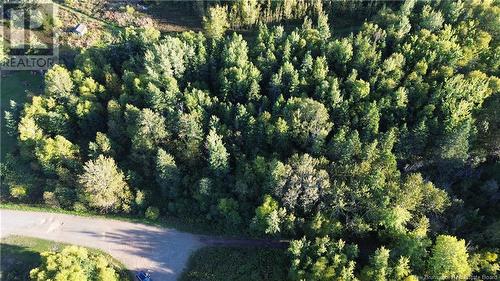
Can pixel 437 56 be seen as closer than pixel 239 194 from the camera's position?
No

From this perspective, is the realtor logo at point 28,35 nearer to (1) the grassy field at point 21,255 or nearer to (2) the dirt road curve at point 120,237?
(2) the dirt road curve at point 120,237

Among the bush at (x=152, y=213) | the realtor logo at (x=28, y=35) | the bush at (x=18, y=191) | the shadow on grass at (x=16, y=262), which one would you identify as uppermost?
the realtor logo at (x=28, y=35)

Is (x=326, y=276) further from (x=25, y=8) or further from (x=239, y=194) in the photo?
(x=25, y=8)

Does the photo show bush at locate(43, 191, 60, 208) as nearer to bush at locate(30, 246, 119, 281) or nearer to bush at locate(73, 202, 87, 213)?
bush at locate(73, 202, 87, 213)

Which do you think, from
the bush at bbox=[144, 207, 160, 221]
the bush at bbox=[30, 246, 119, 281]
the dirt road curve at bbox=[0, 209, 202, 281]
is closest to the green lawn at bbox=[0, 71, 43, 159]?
the dirt road curve at bbox=[0, 209, 202, 281]

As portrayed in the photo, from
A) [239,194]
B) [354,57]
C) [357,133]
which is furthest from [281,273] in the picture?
[354,57]

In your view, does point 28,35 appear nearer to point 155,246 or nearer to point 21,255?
point 21,255

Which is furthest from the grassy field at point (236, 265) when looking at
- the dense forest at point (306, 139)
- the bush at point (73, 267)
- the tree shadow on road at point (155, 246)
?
the bush at point (73, 267)
